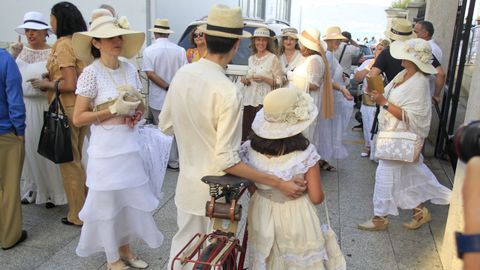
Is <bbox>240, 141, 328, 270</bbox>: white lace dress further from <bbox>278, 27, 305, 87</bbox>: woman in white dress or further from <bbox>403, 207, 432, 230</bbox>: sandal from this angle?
<bbox>278, 27, 305, 87</bbox>: woman in white dress

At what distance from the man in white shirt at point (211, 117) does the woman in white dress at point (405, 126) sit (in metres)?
1.87

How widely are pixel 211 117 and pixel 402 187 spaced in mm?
2485

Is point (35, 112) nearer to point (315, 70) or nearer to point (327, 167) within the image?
point (315, 70)

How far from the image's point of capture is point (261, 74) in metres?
5.27

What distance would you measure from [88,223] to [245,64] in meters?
3.78

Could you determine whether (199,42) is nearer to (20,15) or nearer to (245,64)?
(245,64)

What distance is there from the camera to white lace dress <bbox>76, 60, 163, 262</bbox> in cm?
286

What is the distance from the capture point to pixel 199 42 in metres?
5.28

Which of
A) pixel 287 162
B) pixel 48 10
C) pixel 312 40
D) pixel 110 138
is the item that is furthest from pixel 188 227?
pixel 48 10

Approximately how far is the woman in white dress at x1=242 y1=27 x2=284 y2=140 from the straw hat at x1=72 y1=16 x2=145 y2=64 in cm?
235

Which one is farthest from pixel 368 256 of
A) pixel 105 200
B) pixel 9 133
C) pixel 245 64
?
pixel 245 64

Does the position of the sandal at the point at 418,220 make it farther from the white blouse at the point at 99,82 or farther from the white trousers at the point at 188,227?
the white blouse at the point at 99,82

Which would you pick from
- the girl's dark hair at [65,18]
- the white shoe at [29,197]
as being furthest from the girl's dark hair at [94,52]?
the white shoe at [29,197]

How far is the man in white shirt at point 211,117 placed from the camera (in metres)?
2.03
